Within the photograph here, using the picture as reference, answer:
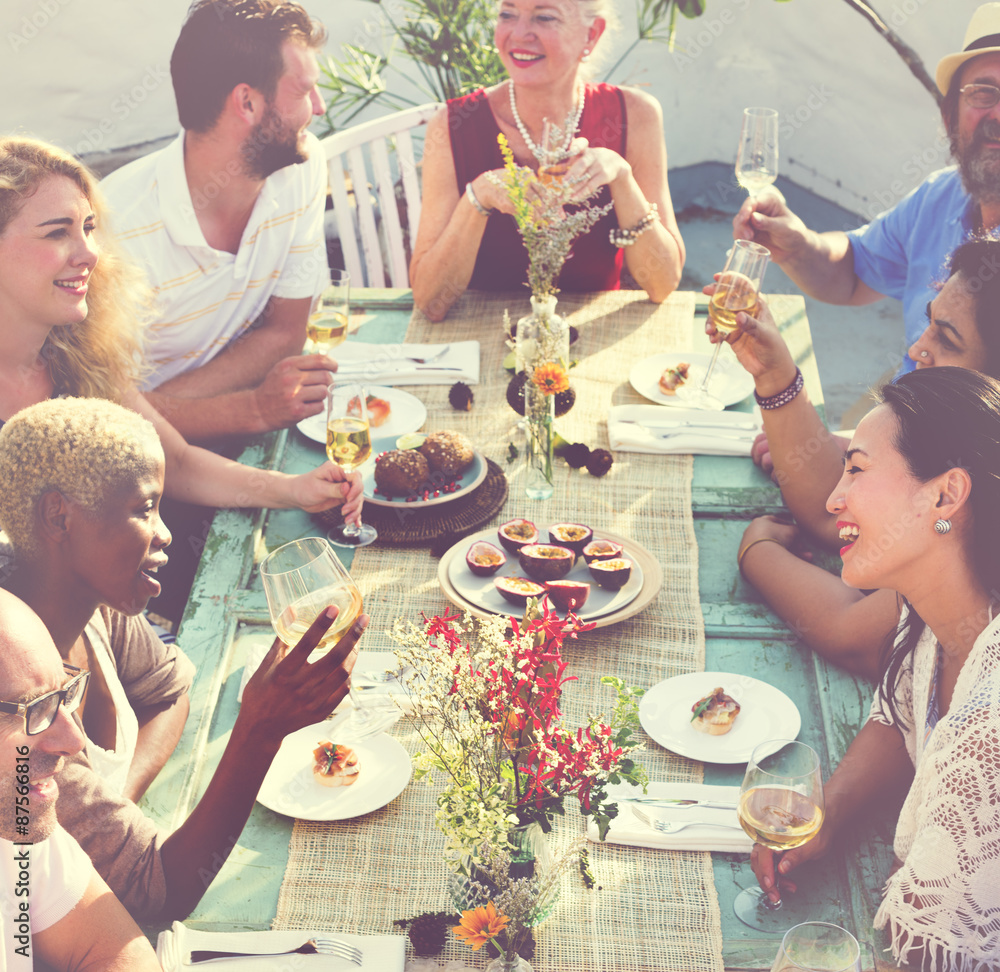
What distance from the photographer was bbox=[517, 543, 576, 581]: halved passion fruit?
6.39 ft

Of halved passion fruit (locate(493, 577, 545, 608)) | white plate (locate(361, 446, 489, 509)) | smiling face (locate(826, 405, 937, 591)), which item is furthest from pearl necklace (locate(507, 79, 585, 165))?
smiling face (locate(826, 405, 937, 591))

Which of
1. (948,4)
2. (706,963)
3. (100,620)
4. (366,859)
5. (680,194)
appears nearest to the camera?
(706,963)

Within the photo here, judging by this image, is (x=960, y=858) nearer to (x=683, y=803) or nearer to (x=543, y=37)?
(x=683, y=803)

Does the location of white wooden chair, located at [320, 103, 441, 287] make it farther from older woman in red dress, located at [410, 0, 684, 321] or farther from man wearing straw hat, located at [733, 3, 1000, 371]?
man wearing straw hat, located at [733, 3, 1000, 371]

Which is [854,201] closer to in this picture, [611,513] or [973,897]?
[611,513]

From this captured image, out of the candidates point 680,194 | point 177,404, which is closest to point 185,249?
point 177,404

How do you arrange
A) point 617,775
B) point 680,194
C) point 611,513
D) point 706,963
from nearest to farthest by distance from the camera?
1. point 617,775
2. point 706,963
3. point 611,513
4. point 680,194

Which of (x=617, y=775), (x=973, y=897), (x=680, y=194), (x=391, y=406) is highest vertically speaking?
(x=617, y=775)

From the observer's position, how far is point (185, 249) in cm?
270

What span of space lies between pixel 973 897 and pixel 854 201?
5.13m

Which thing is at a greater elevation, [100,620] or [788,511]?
[100,620]

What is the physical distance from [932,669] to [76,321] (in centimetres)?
177

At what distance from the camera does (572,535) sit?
2.06 m

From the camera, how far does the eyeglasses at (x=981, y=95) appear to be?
248cm
